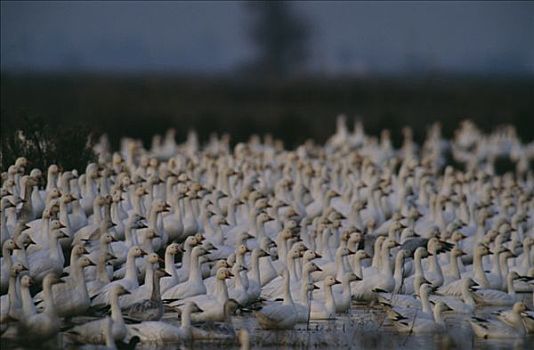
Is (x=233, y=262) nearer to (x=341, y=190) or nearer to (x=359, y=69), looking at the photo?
(x=341, y=190)

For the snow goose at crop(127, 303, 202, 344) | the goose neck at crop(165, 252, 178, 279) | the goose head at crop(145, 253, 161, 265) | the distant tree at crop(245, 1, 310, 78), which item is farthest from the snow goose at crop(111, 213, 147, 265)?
the distant tree at crop(245, 1, 310, 78)

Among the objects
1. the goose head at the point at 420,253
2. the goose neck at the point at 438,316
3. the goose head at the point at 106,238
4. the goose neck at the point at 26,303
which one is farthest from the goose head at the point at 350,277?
the goose neck at the point at 26,303

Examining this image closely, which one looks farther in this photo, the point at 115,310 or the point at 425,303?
the point at 425,303

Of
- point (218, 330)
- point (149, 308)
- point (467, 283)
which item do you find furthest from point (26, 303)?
point (467, 283)

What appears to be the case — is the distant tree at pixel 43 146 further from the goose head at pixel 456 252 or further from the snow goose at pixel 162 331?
the snow goose at pixel 162 331

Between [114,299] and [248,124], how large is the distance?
98.5ft

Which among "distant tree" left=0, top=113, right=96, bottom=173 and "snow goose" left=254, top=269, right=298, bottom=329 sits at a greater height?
"distant tree" left=0, top=113, right=96, bottom=173

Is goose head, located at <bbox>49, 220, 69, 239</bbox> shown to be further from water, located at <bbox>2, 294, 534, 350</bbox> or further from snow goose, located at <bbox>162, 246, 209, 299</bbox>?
water, located at <bbox>2, 294, 534, 350</bbox>

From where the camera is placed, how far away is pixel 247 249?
18.3 metres

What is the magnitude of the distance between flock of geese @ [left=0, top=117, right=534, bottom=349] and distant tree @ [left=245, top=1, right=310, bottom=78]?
83.1 ft

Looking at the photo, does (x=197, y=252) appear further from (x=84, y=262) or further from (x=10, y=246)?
(x=10, y=246)

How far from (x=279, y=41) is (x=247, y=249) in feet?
139

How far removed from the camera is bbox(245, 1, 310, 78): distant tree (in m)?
53.4

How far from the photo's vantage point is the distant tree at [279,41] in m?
53.4
